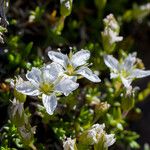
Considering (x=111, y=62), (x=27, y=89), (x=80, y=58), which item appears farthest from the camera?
(x=111, y=62)

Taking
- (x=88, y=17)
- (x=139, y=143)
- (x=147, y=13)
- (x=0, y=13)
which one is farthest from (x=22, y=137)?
(x=147, y=13)

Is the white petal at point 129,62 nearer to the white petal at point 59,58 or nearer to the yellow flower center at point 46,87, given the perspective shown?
the white petal at point 59,58

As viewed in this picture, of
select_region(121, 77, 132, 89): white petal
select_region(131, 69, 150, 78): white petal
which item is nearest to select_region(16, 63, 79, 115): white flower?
select_region(121, 77, 132, 89): white petal

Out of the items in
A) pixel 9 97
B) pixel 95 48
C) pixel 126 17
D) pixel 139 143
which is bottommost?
pixel 139 143

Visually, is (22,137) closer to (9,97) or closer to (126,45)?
(9,97)

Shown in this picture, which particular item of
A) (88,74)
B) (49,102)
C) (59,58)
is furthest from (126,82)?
(49,102)

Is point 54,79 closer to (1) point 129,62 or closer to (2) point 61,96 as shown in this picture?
(2) point 61,96

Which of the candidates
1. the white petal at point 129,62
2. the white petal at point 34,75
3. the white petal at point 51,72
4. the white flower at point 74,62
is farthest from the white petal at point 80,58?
the white petal at point 129,62

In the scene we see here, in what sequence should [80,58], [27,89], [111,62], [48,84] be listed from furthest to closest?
1. [111,62]
2. [80,58]
3. [48,84]
4. [27,89]
